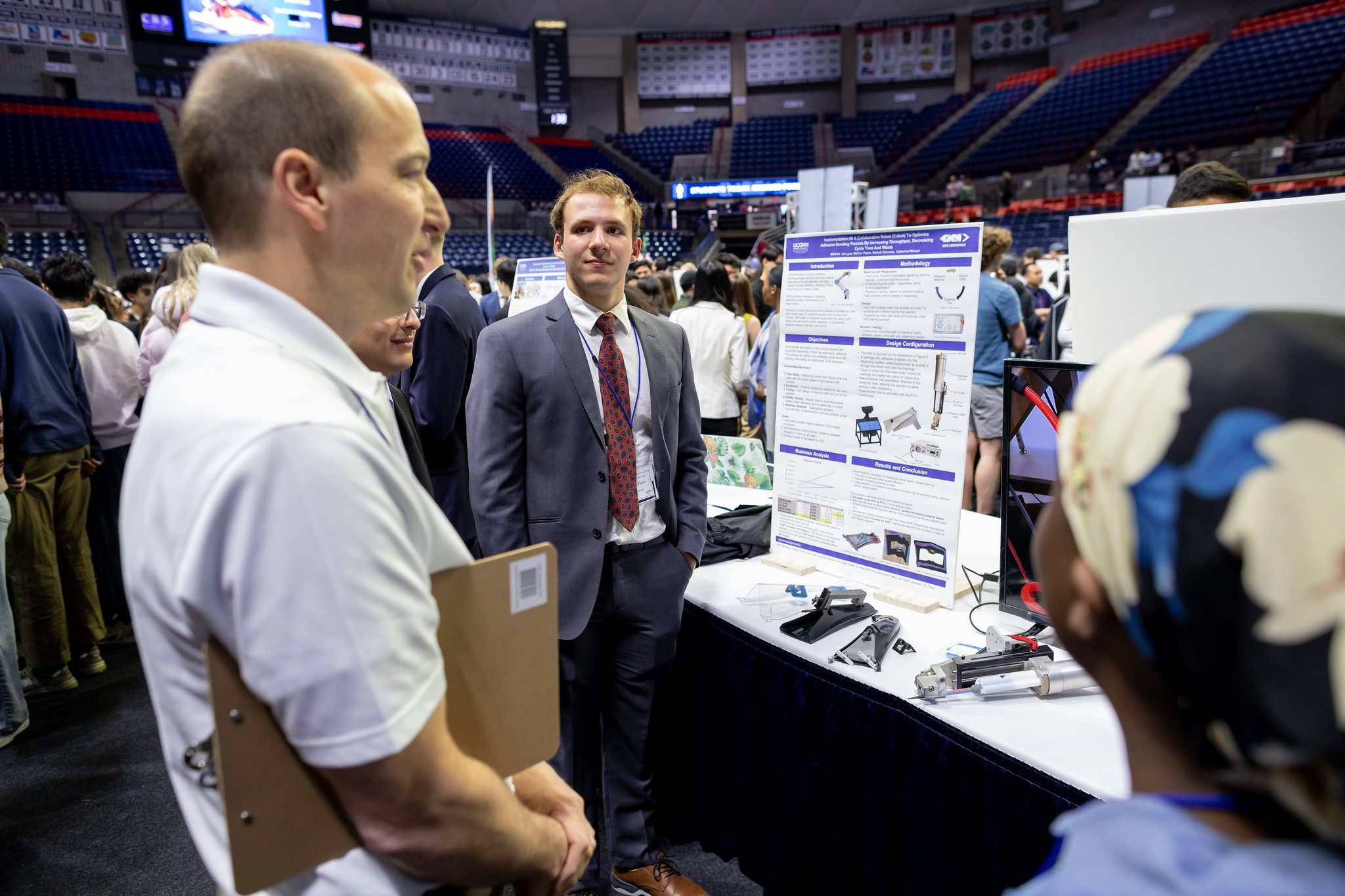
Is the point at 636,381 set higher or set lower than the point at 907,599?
higher

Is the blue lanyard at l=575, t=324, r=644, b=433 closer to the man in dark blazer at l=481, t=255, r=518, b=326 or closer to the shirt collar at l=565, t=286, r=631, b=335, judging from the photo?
the shirt collar at l=565, t=286, r=631, b=335

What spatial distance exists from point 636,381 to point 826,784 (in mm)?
1038

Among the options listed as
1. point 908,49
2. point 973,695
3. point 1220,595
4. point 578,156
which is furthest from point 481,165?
point 1220,595

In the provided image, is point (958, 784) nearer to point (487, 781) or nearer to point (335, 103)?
point (487, 781)

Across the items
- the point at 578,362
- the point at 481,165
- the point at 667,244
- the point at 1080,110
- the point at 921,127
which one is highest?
the point at 921,127

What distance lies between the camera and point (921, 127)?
758 inches

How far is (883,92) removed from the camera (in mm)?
20547

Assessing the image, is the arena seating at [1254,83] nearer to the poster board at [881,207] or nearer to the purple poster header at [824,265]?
the poster board at [881,207]

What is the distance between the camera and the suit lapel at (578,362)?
178 cm

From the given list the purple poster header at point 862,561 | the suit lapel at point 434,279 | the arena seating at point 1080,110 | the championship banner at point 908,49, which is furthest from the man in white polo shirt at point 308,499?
the championship banner at point 908,49

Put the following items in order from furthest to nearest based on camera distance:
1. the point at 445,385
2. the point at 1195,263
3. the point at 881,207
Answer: the point at 881,207 → the point at 445,385 → the point at 1195,263

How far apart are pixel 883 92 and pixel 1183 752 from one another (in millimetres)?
23028

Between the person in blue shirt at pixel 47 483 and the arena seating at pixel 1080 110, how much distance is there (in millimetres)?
17300

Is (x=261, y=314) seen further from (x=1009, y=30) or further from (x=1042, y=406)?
(x=1009, y=30)
